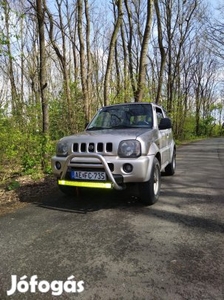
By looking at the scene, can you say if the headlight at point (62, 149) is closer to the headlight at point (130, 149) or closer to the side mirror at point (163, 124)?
the headlight at point (130, 149)

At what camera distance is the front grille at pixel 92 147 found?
460 centimetres

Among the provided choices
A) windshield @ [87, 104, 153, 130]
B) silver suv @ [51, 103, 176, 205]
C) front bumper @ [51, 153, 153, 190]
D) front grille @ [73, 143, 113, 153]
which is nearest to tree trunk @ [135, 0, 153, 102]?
windshield @ [87, 104, 153, 130]

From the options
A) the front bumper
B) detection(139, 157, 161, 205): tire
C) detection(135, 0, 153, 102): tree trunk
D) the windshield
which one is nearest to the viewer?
the front bumper

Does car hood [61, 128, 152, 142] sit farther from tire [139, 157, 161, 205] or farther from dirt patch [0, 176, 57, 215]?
dirt patch [0, 176, 57, 215]

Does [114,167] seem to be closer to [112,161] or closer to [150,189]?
[112,161]

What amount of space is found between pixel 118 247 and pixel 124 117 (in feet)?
10.1

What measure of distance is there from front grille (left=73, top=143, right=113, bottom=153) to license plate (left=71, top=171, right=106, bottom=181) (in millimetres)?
369

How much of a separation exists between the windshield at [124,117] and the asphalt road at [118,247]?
144 cm

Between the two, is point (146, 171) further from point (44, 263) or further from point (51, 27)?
point (51, 27)

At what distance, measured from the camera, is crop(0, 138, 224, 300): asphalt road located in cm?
261

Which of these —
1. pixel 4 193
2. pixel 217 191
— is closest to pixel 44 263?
pixel 4 193

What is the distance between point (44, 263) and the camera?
3066 millimetres

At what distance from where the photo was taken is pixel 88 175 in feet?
15.1

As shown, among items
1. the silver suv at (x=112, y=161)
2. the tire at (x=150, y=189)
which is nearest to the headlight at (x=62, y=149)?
the silver suv at (x=112, y=161)
